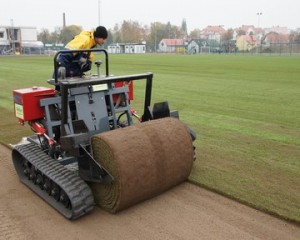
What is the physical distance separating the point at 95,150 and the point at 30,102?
1.46m

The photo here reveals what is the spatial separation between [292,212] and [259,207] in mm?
394

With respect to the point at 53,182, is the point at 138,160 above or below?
above

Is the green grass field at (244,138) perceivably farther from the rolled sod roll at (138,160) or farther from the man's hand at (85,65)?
the man's hand at (85,65)

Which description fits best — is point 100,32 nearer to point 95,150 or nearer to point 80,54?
point 80,54

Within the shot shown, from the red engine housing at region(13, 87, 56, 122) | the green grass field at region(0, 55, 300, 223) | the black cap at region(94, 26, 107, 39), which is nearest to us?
the green grass field at region(0, 55, 300, 223)

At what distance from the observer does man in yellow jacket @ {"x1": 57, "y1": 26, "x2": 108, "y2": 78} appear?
19.9 ft

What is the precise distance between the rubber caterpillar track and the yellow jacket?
5.47 ft

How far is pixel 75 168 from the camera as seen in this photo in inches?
218

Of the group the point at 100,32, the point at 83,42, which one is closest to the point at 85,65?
the point at 83,42

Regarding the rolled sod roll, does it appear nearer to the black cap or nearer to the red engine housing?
the red engine housing

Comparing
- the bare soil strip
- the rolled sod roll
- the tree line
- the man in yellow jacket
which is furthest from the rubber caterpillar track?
the tree line

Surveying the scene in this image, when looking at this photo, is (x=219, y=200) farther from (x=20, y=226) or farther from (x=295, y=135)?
(x=295, y=135)

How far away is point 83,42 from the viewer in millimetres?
6102

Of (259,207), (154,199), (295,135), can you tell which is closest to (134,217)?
(154,199)
